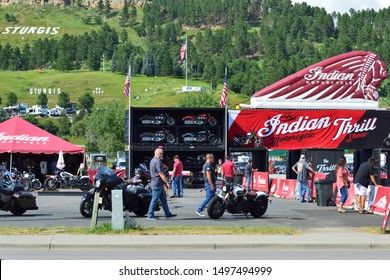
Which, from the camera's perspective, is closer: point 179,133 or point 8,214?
point 8,214

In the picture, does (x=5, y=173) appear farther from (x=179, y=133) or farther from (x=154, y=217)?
(x=154, y=217)

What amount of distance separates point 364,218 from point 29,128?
21.5 m

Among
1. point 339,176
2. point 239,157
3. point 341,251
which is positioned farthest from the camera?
point 239,157

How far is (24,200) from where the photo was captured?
2231 centimetres

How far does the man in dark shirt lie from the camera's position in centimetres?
2347

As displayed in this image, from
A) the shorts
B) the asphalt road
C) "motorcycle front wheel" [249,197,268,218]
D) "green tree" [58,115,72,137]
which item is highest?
the shorts

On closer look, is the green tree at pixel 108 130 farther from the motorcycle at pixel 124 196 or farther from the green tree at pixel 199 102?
the motorcycle at pixel 124 196

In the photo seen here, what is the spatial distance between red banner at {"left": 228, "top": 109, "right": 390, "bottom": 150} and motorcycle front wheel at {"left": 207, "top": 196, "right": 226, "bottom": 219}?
76.3ft

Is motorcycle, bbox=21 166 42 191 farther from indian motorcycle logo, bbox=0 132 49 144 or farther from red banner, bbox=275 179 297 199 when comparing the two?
red banner, bbox=275 179 297 199

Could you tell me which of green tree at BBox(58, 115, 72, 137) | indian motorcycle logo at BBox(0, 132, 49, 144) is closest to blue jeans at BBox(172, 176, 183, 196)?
indian motorcycle logo at BBox(0, 132, 49, 144)

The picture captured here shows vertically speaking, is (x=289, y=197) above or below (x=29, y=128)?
below

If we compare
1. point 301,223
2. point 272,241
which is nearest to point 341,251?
point 272,241

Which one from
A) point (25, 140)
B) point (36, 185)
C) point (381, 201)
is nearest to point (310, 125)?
point (36, 185)

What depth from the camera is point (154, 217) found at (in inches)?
858
